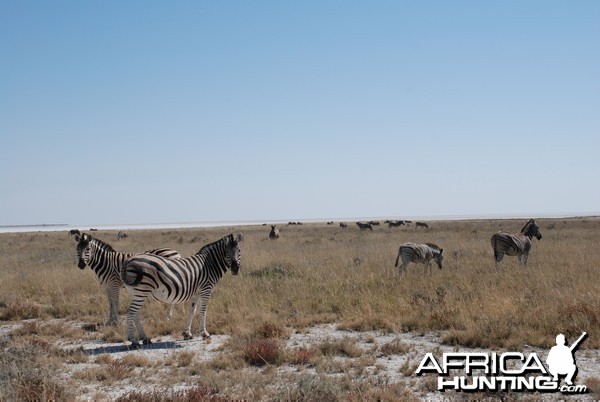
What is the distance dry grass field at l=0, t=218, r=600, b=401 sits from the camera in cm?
686

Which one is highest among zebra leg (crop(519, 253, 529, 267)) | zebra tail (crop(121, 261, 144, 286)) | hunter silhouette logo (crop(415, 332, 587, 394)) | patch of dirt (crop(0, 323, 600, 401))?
zebra tail (crop(121, 261, 144, 286))

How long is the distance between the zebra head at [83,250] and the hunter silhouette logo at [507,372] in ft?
25.3

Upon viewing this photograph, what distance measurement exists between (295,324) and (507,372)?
5.05m

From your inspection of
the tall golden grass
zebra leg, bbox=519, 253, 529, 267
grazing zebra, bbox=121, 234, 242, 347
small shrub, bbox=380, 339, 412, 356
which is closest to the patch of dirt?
small shrub, bbox=380, 339, 412, 356

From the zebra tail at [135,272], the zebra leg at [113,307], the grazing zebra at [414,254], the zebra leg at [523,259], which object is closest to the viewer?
the zebra tail at [135,272]

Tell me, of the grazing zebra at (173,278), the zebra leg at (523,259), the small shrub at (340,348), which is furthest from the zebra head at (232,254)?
the zebra leg at (523,259)

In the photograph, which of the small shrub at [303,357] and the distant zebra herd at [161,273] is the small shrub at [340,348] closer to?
the small shrub at [303,357]

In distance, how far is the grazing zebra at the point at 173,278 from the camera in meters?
9.70

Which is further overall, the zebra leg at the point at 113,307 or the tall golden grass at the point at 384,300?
the zebra leg at the point at 113,307

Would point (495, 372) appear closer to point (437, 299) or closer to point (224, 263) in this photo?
point (437, 299)

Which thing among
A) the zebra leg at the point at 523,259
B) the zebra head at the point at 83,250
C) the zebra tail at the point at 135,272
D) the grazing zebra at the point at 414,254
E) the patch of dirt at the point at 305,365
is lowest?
the patch of dirt at the point at 305,365

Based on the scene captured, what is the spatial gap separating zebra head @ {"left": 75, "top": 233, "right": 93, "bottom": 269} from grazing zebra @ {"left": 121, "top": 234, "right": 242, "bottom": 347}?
7.19 feet

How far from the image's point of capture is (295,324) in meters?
11.1

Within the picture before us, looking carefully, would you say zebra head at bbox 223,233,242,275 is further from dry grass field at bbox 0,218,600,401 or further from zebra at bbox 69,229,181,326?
zebra at bbox 69,229,181,326
